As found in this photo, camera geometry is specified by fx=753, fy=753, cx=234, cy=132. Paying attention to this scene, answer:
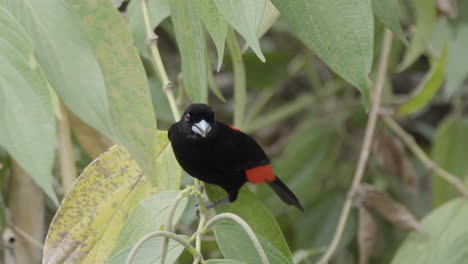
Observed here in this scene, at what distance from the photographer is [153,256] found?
991 mm

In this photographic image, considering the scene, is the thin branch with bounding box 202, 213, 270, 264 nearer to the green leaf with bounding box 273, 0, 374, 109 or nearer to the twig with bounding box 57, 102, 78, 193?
the green leaf with bounding box 273, 0, 374, 109

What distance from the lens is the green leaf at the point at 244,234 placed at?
1.05 m

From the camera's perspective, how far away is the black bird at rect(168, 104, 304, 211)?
56.2 inches

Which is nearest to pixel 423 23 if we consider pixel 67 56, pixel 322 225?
pixel 322 225

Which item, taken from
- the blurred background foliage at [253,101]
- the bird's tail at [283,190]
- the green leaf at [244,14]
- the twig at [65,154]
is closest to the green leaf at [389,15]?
the blurred background foliage at [253,101]

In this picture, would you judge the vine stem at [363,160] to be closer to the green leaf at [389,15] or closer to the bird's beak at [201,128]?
the bird's beak at [201,128]

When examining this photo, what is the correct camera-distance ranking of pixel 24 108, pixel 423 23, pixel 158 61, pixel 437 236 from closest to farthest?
pixel 24 108 < pixel 158 61 < pixel 437 236 < pixel 423 23

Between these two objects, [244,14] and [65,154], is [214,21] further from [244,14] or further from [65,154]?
[65,154]

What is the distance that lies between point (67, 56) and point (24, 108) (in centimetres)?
11

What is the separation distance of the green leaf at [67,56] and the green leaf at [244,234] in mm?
287

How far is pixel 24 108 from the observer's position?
0.79 m

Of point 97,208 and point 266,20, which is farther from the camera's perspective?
point 266,20

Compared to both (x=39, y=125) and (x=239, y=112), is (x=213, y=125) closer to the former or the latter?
(x=239, y=112)

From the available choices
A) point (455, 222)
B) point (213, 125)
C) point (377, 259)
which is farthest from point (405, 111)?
point (377, 259)
